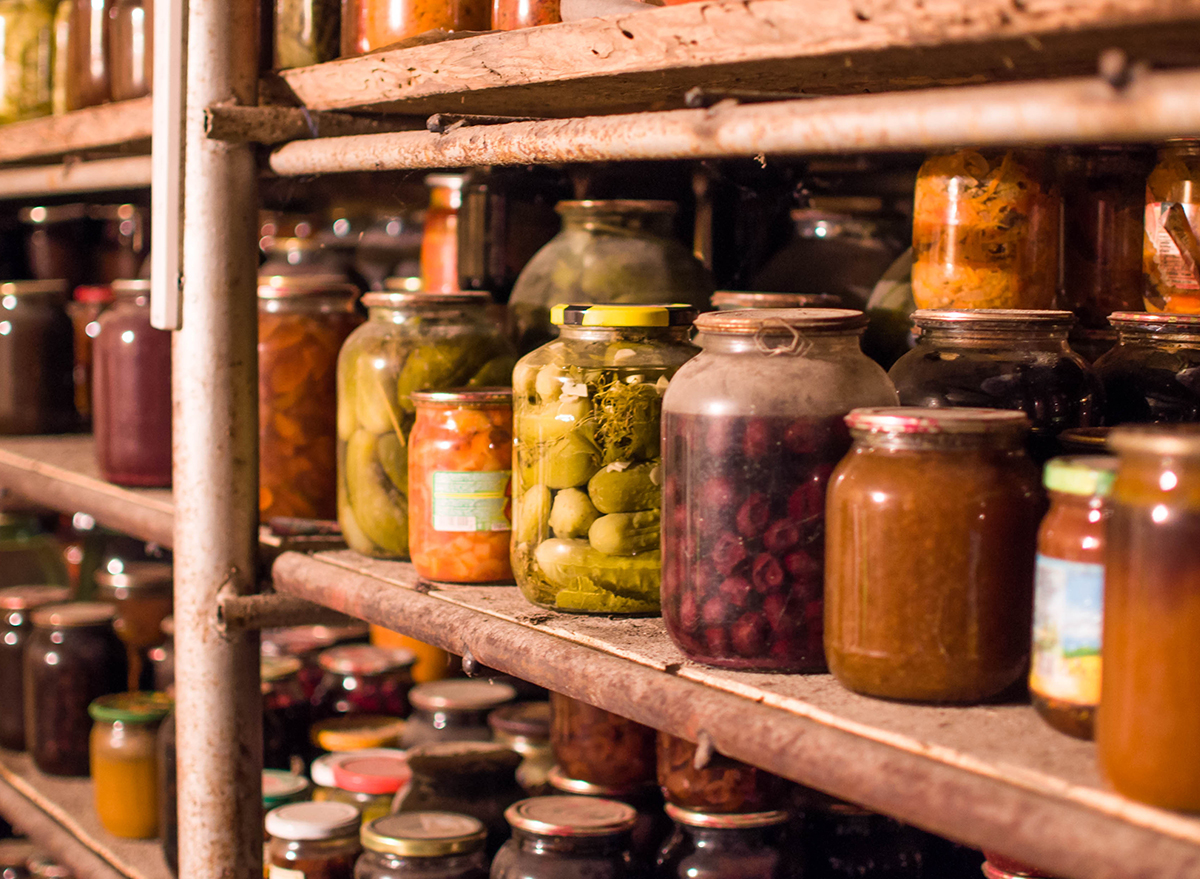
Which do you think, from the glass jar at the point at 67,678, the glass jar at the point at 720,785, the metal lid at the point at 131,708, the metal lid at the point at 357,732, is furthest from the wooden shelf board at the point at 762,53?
the glass jar at the point at 67,678

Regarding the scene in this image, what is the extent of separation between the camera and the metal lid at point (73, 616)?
1.93 m

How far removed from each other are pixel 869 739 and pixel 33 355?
1.81 meters

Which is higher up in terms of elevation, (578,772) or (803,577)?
(803,577)

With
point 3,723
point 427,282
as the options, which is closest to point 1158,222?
point 427,282

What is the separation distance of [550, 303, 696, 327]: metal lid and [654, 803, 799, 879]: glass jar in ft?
1.40

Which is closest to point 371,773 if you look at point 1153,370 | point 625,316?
point 625,316

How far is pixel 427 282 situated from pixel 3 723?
3.68 feet

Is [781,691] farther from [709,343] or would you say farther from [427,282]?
[427,282]

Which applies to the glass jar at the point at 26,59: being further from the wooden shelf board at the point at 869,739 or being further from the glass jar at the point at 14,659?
the wooden shelf board at the point at 869,739

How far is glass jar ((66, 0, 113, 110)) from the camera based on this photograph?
5.98ft

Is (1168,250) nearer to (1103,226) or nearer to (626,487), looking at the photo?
(1103,226)

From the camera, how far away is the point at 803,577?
0.85 metres

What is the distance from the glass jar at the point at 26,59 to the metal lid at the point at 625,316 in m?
1.38

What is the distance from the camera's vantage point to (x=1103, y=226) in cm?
101
